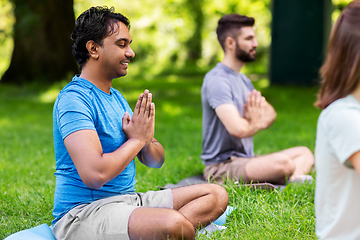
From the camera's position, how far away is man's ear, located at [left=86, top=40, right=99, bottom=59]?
237cm

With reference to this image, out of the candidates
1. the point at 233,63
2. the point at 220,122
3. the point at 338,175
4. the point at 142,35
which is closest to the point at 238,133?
the point at 220,122

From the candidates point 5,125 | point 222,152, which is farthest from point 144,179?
point 5,125

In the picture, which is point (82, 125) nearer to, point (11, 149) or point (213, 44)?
point (11, 149)

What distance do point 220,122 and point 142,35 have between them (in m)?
26.9

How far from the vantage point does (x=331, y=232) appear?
1677 mm

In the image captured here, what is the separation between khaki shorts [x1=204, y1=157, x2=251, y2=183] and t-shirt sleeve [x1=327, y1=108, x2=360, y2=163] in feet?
6.64

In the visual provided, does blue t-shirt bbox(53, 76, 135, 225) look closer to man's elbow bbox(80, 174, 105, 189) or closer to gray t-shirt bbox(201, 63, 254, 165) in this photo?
man's elbow bbox(80, 174, 105, 189)

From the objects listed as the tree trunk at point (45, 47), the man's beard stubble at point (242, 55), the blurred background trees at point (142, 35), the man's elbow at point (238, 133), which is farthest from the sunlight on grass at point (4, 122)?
the man's elbow at point (238, 133)

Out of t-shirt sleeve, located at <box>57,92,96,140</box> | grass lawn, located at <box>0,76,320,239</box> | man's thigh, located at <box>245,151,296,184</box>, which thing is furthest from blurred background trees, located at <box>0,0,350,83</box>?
t-shirt sleeve, located at <box>57,92,96,140</box>

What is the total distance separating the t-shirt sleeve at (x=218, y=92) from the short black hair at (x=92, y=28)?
60.1 inches

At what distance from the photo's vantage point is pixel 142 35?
1174 inches

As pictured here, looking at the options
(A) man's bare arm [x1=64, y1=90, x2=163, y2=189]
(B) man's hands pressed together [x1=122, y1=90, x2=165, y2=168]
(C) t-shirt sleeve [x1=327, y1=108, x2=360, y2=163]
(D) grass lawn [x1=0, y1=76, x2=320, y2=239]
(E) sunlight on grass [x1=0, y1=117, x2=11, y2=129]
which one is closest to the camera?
(C) t-shirt sleeve [x1=327, y1=108, x2=360, y2=163]

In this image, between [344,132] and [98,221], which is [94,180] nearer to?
[98,221]

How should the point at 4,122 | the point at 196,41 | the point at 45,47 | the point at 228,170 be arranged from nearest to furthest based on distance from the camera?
the point at 228,170 → the point at 4,122 → the point at 45,47 → the point at 196,41
